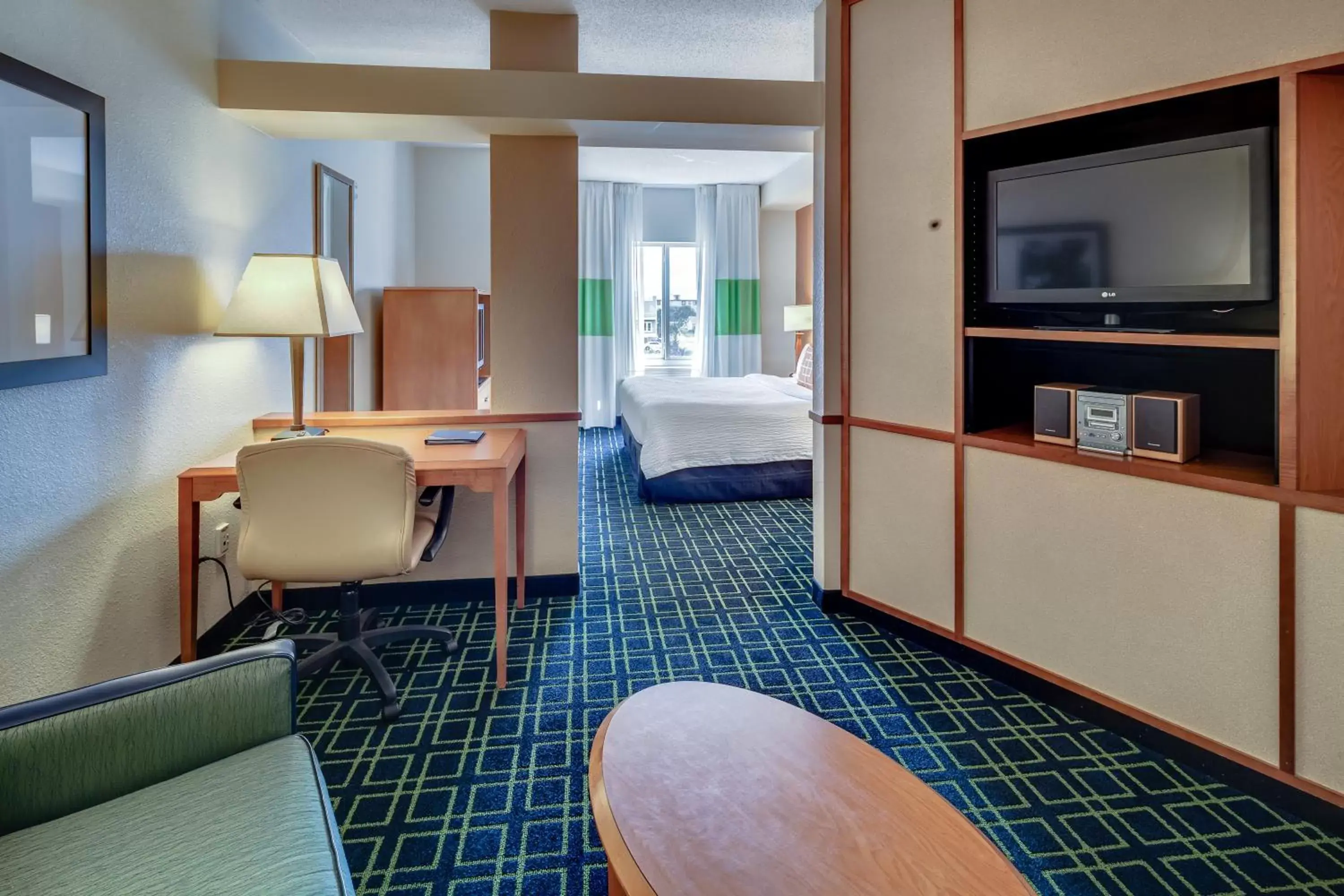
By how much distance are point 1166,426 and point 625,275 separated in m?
5.39

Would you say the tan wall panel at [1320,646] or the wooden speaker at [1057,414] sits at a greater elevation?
the wooden speaker at [1057,414]

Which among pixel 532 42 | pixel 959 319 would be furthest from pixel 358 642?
pixel 532 42

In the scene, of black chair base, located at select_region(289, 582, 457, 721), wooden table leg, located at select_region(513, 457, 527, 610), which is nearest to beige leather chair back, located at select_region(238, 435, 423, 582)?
black chair base, located at select_region(289, 582, 457, 721)

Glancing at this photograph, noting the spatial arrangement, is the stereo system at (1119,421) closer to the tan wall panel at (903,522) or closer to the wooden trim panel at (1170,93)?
the tan wall panel at (903,522)

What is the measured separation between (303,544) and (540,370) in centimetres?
103

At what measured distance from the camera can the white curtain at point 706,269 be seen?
676 cm

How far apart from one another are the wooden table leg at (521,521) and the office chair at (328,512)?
679 mm

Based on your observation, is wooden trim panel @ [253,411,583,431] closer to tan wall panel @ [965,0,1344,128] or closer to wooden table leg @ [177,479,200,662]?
wooden table leg @ [177,479,200,662]

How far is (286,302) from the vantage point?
2180mm

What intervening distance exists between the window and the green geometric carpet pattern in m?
4.32

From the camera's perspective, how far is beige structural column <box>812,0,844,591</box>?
8.04 ft

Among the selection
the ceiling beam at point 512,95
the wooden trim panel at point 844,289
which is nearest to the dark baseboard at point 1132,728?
the wooden trim panel at point 844,289

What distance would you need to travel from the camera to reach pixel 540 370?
271cm

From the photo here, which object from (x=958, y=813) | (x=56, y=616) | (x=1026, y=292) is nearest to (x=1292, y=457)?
(x=1026, y=292)
